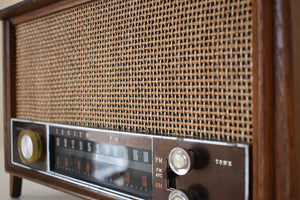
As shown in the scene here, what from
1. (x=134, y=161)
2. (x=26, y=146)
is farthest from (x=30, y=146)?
(x=134, y=161)

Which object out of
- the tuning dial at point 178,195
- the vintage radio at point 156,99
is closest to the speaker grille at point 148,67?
the vintage radio at point 156,99

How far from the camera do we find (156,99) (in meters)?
0.70

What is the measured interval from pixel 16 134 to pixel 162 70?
2.23 ft

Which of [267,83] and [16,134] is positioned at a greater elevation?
[267,83]

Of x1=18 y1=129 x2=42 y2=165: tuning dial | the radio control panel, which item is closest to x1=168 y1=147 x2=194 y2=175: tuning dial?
the radio control panel

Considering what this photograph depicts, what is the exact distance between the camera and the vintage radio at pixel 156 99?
53cm

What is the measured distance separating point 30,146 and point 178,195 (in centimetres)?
58

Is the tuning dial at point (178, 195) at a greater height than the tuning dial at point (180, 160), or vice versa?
the tuning dial at point (180, 160)

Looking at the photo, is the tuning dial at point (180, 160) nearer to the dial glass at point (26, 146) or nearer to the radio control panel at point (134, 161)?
the radio control panel at point (134, 161)

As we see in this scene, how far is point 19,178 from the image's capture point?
1139mm

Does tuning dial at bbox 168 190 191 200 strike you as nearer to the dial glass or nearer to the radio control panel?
the radio control panel

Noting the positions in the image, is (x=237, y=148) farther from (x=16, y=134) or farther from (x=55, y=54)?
(x=16, y=134)

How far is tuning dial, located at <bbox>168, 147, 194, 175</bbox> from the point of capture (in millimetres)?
604

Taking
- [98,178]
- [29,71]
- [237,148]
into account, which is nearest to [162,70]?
[237,148]
